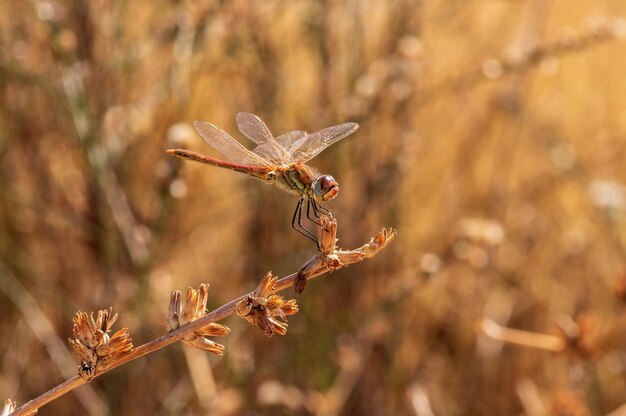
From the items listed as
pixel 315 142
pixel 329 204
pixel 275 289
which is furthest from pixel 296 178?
pixel 329 204

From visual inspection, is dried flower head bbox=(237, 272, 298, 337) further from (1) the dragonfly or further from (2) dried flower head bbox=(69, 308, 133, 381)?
(1) the dragonfly

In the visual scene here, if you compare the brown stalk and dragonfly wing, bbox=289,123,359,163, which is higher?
the brown stalk

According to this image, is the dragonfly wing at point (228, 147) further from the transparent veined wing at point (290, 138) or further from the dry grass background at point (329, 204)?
the dry grass background at point (329, 204)

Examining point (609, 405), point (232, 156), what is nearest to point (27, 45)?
point (232, 156)

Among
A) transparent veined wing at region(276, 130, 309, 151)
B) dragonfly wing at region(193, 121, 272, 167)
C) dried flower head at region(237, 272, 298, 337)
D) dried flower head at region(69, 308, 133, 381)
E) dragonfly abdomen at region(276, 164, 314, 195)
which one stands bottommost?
dragonfly abdomen at region(276, 164, 314, 195)

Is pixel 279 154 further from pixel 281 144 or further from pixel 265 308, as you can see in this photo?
pixel 265 308

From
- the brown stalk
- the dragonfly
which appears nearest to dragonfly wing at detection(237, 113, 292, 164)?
the dragonfly

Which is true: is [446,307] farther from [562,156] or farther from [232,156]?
[232,156]
